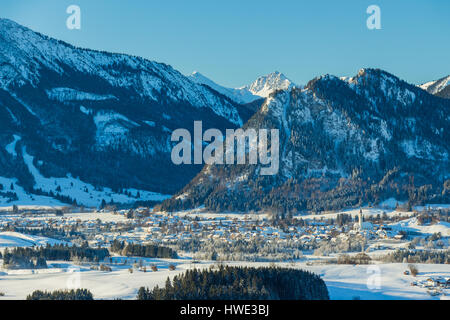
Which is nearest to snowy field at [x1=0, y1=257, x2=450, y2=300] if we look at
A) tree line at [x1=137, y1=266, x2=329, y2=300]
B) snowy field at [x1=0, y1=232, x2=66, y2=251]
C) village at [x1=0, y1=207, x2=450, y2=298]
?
village at [x1=0, y1=207, x2=450, y2=298]

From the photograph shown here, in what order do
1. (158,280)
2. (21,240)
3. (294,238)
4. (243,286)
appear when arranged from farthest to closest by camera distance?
(294,238) < (21,240) < (158,280) < (243,286)

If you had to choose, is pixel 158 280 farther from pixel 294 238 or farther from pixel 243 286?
pixel 294 238

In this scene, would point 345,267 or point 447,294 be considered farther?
point 345,267

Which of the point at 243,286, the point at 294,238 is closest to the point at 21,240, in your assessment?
the point at 294,238

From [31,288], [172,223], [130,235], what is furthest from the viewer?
[172,223]

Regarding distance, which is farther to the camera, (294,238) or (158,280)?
(294,238)

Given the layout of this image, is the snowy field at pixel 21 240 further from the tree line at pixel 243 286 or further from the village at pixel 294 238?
the tree line at pixel 243 286

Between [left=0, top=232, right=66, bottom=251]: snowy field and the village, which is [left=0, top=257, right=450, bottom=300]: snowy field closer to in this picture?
the village
